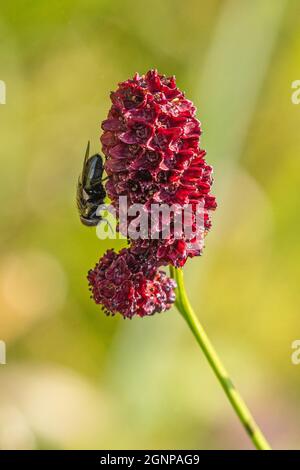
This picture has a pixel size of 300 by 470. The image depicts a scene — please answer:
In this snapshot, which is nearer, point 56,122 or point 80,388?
point 80,388

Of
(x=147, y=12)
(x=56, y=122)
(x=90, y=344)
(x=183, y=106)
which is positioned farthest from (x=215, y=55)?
(x=183, y=106)

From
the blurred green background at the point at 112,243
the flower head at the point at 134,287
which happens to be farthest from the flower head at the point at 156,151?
the blurred green background at the point at 112,243

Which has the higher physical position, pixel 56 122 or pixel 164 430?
pixel 56 122

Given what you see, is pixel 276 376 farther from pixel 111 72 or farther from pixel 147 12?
pixel 147 12

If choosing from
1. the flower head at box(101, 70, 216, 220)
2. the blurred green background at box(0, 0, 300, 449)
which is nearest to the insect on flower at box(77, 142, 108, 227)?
the flower head at box(101, 70, 216, 220)

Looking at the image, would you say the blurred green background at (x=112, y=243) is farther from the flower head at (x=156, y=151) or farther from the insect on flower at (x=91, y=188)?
the flower head at (x=156, y=151)

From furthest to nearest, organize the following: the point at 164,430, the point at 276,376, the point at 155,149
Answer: the point at 276,376 → the point at 164,430 → the point at 155,149

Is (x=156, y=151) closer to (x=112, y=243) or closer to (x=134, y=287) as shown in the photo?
(x=134, y=287)

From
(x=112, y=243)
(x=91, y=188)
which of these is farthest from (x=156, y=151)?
(x=112, y=243)
